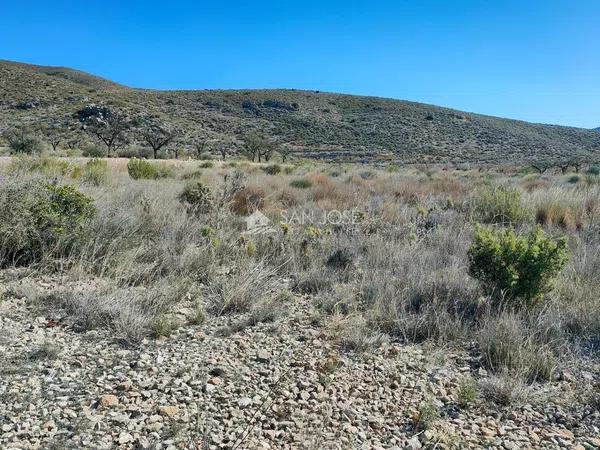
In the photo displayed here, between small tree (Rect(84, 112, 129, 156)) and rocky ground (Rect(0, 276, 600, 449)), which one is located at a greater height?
small tree (Rect(84, 112, 129, 156))

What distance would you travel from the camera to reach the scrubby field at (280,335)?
2.59m

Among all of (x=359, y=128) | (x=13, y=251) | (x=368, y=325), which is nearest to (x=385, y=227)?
(x=368, y=325)

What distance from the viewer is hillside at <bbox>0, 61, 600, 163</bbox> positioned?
51.9 metres

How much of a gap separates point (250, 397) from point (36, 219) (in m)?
3.60

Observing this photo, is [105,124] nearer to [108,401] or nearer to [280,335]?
[280,335]

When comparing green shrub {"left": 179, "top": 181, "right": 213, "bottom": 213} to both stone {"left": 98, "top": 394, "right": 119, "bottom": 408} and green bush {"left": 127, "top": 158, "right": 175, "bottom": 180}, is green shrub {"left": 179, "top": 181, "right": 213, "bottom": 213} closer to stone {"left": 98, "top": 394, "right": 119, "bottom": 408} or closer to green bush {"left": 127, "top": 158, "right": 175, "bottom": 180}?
stone {"left": 98, "top": 394, "right": 119, "bottom": 408}

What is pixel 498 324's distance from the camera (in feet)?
12.4

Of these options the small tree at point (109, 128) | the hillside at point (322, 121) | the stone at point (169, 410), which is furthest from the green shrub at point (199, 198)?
the hillside at point (322, 121)

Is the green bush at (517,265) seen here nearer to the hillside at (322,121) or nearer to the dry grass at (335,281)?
the dry grass at (335,281)

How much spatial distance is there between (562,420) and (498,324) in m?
1.04

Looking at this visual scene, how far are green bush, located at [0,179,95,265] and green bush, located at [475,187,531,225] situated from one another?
7259 mm

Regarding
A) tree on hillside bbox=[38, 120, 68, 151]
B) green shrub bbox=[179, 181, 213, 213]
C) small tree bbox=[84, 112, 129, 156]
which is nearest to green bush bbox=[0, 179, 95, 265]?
green shrub bbox=[179, 181, 213, 213]

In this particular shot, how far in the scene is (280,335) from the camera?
379 cm

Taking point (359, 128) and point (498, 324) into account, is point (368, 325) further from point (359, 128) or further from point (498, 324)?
point (359, 128)
